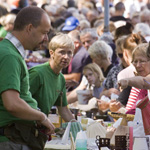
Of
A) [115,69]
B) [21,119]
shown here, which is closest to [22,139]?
[21,119]

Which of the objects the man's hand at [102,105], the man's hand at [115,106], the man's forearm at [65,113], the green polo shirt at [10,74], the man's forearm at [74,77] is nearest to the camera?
the green polo shirt at [10,74]

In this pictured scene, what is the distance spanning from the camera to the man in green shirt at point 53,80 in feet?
16.7

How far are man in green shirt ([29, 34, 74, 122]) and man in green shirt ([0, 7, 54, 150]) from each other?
0.81m

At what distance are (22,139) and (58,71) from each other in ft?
4.08

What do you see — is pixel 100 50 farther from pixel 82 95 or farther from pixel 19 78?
pixel 19 78

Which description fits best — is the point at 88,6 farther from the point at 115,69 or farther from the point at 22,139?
the point at 22,139

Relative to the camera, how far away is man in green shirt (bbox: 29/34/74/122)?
5.09 m

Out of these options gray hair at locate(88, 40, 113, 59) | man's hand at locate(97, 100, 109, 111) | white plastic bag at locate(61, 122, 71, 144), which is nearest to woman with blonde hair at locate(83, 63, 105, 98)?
gray hair at locate(88, 40, 113, 59)

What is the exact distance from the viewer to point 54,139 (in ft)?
16.3

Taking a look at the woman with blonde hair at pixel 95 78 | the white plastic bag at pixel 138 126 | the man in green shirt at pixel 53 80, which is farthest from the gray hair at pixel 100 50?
the white plastic bag at pixel 138 126

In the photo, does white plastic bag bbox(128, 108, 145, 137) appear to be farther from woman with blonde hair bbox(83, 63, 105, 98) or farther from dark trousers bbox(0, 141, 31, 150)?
woman with blonde hair bbox(83, 63, 105, 98)

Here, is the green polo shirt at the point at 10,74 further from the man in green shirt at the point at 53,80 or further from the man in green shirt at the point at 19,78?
the man in green shirt at the point at 53,80

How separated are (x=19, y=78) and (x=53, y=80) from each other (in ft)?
4.29

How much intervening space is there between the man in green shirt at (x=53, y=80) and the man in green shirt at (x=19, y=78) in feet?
2.66
